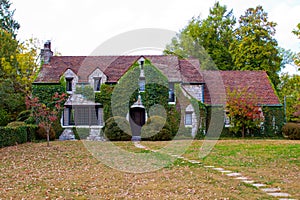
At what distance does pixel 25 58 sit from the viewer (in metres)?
37.2

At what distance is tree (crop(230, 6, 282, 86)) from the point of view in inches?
1390

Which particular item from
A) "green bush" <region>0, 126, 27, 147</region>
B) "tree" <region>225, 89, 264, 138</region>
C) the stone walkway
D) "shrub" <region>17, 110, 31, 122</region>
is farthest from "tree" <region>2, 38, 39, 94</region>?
the stone walkway

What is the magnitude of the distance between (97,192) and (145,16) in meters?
14.0

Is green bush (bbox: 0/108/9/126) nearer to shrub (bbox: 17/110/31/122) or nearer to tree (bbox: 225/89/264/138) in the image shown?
shrub (bbox: 17/110/31/122)

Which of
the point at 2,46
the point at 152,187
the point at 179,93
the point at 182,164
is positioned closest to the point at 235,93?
the point at 179,93

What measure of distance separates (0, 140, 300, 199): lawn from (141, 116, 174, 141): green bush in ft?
21.7

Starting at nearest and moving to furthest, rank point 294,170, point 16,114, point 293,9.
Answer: point 294,170, point 293,9, point 16,114

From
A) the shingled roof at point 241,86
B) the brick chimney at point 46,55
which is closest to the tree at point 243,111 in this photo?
the shingled roof at point 241,86

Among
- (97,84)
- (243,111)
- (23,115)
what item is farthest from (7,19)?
(243,111)

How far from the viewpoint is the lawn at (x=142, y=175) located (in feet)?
27.5

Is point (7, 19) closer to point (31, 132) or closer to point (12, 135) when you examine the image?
point (31, 132)

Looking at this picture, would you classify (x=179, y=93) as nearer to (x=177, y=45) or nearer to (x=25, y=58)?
(x=25, y=58)

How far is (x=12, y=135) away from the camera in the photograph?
67.5 ft

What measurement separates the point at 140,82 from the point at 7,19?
26331 mm
